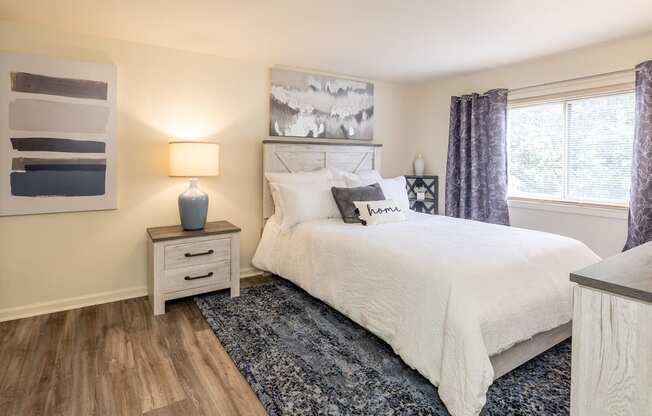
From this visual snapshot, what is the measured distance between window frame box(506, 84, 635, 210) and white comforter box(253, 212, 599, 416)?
3.74 ft

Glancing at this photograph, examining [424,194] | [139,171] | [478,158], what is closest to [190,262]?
[139,171]

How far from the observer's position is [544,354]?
7.33ft

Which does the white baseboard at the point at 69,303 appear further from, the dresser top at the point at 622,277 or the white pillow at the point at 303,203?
the dresser top at the point at 622,277

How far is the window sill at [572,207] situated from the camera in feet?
10.4

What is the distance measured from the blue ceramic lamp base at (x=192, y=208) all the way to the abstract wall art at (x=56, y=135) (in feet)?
1.95

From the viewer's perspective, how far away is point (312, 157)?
396 centimetres

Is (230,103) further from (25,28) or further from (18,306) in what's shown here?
(18,306)

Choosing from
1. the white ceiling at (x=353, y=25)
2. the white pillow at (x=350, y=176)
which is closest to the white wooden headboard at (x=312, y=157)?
the white pillow at (x=350, y=176)

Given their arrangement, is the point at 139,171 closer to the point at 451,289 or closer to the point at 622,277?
the point at 451,289

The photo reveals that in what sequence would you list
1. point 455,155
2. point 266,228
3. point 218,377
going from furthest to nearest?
point 455,155 → point 266,228 → point 218,377

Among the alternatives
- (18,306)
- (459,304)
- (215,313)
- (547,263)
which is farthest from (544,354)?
(18,306)

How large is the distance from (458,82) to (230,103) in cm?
264

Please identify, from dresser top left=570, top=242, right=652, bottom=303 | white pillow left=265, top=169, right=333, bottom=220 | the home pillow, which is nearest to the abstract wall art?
white pillow left=265, top=169, right=333, bottom=220

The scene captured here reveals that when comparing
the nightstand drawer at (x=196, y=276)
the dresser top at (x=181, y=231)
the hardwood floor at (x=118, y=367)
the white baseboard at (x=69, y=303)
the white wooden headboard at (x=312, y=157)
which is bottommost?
the hardwood floor at (x=118, y=367)
